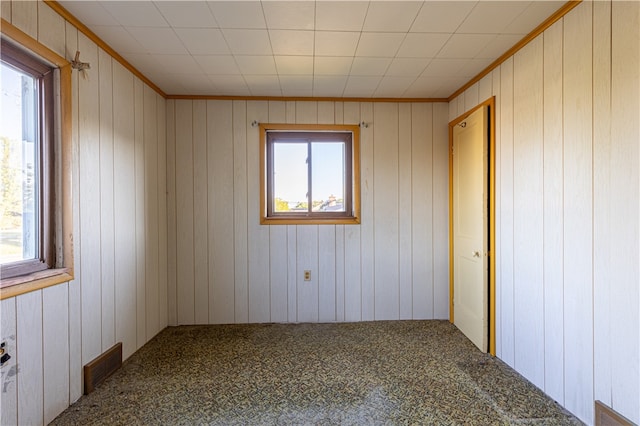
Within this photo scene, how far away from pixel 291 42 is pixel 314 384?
7.81ft

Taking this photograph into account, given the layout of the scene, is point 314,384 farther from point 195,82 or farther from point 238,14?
point 195,82

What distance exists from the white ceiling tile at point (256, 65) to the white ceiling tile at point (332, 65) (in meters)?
0.36

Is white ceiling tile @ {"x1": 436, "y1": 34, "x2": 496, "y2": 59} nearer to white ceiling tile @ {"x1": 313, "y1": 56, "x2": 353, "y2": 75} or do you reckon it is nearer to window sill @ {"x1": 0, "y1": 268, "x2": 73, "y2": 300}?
white ceiling tile @ {"x1": 313, "y1": 56, "x2": 353, "y2": 75}

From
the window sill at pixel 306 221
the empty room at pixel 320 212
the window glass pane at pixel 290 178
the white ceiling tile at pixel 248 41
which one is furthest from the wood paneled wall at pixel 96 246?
the window glass pane at pixel 290 178

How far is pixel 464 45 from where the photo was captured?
2.26 m

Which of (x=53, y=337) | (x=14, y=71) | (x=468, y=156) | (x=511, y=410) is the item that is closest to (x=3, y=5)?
(x=14, y=71)

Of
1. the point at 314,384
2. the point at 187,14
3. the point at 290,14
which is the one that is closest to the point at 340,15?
the point at 290,14

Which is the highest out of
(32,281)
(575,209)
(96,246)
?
(575,209)

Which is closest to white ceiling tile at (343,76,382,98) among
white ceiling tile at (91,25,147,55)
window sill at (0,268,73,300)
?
white ceiling tile at (91,25,147,55)

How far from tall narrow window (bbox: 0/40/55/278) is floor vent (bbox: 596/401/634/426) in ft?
10.1

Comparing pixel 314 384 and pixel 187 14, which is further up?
pixel 187 14

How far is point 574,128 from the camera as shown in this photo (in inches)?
70.4

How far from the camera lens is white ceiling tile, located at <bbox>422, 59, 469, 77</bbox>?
2512 millimetres

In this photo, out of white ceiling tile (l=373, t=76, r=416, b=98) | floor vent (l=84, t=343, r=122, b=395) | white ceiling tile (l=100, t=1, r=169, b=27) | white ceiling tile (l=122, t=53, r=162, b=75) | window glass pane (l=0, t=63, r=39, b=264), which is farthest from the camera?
white ceiling tile (l=373, t=76, r=416, b=98)
